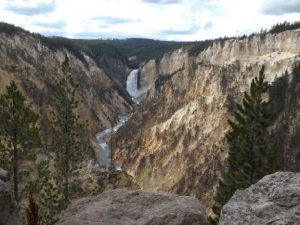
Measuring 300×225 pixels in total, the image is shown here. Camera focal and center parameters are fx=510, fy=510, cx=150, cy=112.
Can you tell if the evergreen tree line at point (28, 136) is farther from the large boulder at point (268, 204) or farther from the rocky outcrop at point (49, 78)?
the rocky outcrop at point (49, 78)

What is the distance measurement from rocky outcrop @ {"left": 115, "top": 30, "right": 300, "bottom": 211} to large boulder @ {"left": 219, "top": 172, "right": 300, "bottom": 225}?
7031 cm

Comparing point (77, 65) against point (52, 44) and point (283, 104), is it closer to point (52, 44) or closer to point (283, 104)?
point (52, 44)

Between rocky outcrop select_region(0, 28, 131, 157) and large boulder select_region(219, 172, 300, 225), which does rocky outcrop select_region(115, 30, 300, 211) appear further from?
large boulder select_region(219, 172, 300, 225)

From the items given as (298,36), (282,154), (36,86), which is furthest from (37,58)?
(282,154)

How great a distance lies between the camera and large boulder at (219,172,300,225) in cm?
1091

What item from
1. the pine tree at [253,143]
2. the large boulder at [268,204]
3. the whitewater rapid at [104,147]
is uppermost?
the large boulder at [268,204]

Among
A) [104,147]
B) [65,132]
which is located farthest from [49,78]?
[65,132]

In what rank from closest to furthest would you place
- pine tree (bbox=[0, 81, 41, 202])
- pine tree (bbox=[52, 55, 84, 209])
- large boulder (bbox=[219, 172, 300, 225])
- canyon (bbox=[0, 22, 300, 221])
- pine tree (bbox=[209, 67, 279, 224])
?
large boulder (bbox=[219, 172, 300, 225]) < pine tree (bbox=[0, 81, 41, 202]) < pine tree (bbox=[52, 55, 84, 209]) < pine tree (bbox=[209, 67, 279, 224]) < canyon (bbox=[0, 22, 300, 221])

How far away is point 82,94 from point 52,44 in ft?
155

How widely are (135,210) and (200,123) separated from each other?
88909 mm

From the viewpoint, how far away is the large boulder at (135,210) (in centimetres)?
1430

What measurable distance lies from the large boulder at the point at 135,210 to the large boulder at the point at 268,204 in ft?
8.51

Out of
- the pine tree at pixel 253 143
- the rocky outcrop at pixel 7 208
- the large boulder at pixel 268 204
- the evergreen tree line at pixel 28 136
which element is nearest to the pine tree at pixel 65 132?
the evergreen tree line at pixel 28 136

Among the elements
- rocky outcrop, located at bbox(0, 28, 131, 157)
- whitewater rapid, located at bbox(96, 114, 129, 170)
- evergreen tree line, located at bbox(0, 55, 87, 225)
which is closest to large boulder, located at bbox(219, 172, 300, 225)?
evergreen tree line, located at bbox(0, 55, 87, 225)
